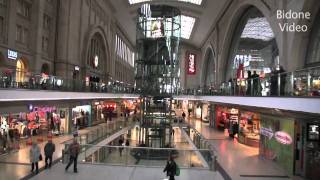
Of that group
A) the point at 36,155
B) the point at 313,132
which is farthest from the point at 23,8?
the point at 313,132

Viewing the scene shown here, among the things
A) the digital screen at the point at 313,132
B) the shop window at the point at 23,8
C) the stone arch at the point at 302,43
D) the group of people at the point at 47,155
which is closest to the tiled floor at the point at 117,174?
the group of people at the point at 47,155

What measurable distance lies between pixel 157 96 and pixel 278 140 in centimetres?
1233

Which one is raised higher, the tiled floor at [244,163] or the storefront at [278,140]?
the storefront at [278,140]

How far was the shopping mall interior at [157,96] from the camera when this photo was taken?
14219 mm

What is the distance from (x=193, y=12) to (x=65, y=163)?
3751 cm

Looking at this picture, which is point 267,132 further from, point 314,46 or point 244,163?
point 314,46

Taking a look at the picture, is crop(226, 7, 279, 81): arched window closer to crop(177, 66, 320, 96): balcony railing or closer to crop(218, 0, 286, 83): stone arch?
crop(218, 0, 286, 83): stone arch

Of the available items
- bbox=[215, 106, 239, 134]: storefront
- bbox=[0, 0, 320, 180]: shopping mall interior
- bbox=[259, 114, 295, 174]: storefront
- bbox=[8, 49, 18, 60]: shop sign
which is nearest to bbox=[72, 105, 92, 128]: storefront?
bbox=[0, 0, 320, 180]: shopping mall interior

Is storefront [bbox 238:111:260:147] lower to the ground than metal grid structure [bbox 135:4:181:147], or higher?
lower

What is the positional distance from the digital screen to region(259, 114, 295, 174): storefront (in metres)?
0.97

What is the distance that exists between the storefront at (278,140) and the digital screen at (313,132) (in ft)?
3.17

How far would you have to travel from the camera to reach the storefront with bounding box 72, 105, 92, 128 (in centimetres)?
3141

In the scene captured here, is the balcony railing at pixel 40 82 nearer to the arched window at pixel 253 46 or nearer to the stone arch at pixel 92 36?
the stone arch at pixel 92 36

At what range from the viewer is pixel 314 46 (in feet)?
58.4
